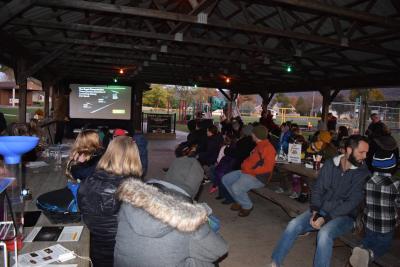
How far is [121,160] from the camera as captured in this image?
2.46m

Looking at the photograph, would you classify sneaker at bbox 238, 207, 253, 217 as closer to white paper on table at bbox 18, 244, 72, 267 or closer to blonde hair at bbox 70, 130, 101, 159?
blonde hair at bbox 70, 130, 101, 159

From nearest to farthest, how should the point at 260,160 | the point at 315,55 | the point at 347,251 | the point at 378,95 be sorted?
the point at 347,251 → the point at 260,160 → the point at 315,55 → the point at 378,95

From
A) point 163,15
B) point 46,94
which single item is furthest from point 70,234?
point 46,94

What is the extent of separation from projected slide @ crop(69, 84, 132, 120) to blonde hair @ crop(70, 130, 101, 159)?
14.6 meters

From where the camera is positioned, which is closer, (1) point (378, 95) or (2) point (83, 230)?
(2) point (83, 230)

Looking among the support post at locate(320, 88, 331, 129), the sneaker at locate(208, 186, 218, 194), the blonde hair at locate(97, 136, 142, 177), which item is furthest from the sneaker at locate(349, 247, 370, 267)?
the support post at locate(320, 88, 331, 129)

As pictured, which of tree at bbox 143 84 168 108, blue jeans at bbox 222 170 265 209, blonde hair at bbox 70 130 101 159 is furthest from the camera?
tree at bbox 143 84 168 108

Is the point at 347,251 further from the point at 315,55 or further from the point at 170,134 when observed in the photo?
the point at 170,134

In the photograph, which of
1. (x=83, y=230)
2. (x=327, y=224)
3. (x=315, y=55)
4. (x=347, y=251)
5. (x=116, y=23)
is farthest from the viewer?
(x=116, y=23)

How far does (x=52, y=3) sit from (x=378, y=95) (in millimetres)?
54919

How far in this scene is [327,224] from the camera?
3.30 metres

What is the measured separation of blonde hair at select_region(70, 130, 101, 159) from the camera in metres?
3.55

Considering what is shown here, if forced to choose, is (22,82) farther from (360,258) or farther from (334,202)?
(360,258)

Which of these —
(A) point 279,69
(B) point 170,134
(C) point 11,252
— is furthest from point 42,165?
(B) point 170,134
